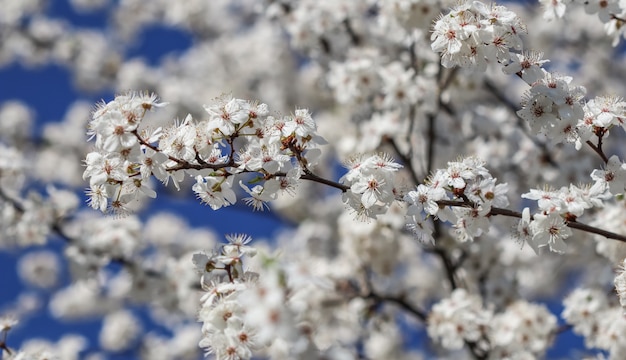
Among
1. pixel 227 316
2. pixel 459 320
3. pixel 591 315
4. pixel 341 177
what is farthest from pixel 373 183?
pixel 591 315

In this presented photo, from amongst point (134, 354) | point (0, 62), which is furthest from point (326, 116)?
point (0, 62)

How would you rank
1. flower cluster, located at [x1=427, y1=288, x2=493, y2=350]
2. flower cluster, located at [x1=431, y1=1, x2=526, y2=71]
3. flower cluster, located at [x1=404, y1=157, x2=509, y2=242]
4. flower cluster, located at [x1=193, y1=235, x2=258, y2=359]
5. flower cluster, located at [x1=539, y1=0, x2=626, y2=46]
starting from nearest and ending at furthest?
flower cluster, located at [x1=193, y1=235, x2=258, y2=359] → flower cluster, located at [x1=404, y1=157, x2=509, y2=242] → flower cluster, located at [x1=431, y1=1, x2=526, y2=71] → flower cluster, located at [x1=539, y1=0, x2=626, y2=46] → flower cluster, located at [x1=427, y1=288, x2=493, y2=350]

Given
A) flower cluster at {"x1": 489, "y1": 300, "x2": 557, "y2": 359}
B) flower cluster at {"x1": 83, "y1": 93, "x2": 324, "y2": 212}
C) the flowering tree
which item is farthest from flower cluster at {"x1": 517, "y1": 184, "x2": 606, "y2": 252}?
flower cluster at {"x1": 489, "y1": 300, "x2": 557, "y2": 359}

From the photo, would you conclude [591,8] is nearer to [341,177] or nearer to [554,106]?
[554,106]

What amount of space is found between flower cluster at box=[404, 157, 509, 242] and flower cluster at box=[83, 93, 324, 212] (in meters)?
0.59

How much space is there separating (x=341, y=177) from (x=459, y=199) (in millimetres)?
617

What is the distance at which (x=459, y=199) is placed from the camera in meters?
3.66

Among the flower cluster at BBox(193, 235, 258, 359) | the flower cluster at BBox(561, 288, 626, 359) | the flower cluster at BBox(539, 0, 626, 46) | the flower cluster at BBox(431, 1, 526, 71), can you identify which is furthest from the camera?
the flower cluster at BBox(561, 288, 626, 359)

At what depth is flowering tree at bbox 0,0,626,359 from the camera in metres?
3.49

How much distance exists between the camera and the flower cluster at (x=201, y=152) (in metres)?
3.38

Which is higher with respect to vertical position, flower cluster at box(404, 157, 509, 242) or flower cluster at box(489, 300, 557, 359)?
flower cluster at box(489, 300, 557, 359)

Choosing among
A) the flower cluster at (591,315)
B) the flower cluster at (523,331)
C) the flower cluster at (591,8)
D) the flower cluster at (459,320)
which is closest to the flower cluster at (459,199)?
the flower cluster at (591,8)

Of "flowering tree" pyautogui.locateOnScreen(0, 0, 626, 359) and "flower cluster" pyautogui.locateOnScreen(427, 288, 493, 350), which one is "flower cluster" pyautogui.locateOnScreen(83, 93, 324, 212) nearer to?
"flowering tree" pyautogui.locateOnScreen(0, 0, 626, 359)

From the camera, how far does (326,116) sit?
11.6 meters
